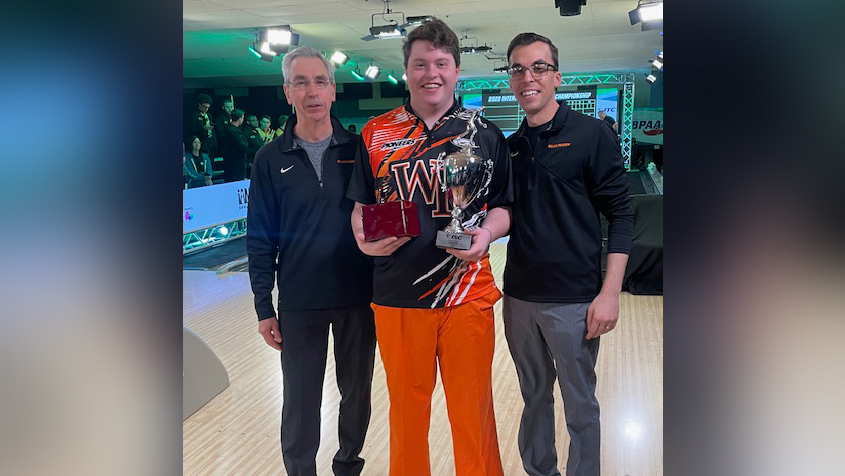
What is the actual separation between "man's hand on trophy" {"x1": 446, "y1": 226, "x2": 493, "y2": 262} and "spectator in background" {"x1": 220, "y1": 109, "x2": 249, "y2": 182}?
1023 centimetres

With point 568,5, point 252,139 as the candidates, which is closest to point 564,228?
point 568,5

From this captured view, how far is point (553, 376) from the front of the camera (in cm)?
236

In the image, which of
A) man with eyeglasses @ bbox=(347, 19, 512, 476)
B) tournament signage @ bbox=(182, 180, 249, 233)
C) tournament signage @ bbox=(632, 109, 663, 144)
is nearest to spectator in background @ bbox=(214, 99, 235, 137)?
tournament signage @ bbox=(182, 180, 249, 233)

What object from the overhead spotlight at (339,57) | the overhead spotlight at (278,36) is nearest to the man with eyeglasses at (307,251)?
the overhead spotlight at (278,36)

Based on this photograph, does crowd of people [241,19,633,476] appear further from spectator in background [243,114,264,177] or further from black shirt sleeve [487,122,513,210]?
spectator in background [243,114,264,177]

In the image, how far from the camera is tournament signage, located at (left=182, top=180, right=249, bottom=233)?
8.45m

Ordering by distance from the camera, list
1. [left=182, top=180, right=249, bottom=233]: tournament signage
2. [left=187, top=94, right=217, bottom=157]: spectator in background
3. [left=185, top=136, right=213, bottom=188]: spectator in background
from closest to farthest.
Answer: [left=182, top=180, right=249, bottom=233]: tournament signage, [left=185, top=136, right=213, bottom=188]: spectator in background, [left=187, top=94, right=217, bottom=157]: spectator in background

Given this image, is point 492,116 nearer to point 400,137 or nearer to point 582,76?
point 582,76

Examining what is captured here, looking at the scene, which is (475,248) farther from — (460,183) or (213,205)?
(213,205)
